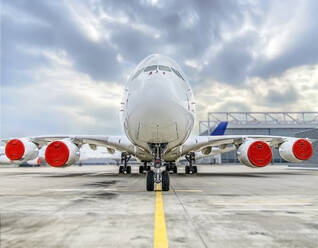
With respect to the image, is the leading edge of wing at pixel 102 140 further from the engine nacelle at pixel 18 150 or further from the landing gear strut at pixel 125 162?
the landing gear strut at pixel 125 162

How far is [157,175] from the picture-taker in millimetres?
7043

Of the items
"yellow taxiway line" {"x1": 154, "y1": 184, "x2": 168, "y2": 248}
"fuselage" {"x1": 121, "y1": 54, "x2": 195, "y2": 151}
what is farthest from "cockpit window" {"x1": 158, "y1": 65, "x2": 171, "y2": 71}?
"yellow taxiway line" {"x1": 154, "y1": 184, "x2": 168, "y2": 248}

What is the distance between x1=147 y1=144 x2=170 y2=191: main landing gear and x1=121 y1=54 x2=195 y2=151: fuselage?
0.52 metres

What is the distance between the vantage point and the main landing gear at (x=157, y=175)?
23.2ft

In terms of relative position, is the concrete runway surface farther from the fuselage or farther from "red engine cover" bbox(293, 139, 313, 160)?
"red engine cover" bbox(293, 139, 313, 160)

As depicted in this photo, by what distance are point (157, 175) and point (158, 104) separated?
7.43 ft

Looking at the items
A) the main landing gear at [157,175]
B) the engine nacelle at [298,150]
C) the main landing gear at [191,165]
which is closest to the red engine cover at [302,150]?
the engine nacelle at [298,150]

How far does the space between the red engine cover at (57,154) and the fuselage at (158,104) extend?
542 cm

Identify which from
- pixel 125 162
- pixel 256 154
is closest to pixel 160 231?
pixel 256 154

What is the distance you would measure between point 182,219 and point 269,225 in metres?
1.15

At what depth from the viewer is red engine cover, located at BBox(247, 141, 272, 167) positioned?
11.1m

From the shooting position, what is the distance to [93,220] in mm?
3578

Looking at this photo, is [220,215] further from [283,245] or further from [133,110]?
[133,110]

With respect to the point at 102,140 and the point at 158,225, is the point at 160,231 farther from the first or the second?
the point at 102,140
